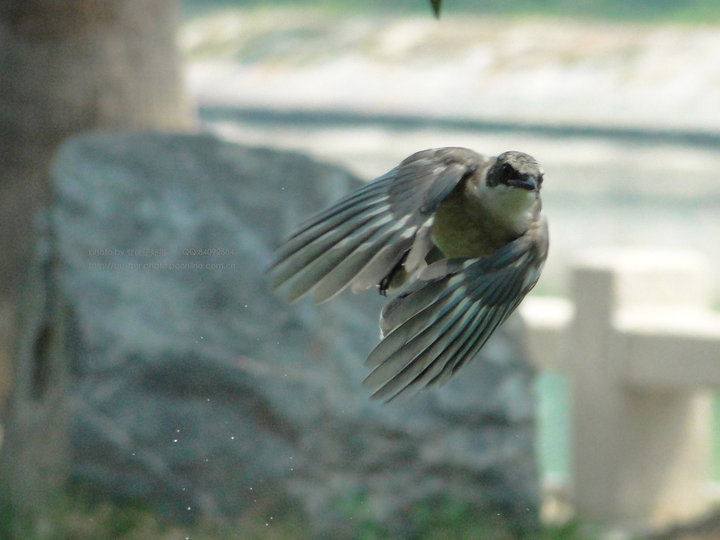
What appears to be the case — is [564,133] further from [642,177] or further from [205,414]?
[205,414]

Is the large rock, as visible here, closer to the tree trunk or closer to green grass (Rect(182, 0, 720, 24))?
the tree trunk

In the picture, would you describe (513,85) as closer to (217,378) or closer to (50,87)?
(50,87)

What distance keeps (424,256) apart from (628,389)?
459 centimetres

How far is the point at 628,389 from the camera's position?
637 cm

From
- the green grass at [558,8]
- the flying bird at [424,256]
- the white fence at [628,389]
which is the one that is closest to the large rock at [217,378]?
the white fence at [628,389]

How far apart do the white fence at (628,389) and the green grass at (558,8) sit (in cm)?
577

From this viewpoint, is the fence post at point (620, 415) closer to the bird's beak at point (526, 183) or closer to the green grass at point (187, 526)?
the green grass at point (187, 526)

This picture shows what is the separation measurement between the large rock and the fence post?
5.87 ft

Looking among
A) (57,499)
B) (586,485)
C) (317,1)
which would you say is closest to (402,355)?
(57,499)

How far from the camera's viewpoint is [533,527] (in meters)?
4.73

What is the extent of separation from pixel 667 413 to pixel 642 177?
33.9 feet

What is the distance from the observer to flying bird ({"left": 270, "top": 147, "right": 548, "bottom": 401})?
6.10 feet

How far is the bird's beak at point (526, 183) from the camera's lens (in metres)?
1.88

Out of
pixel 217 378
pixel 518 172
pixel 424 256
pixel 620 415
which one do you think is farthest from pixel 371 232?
pixel 620 415
